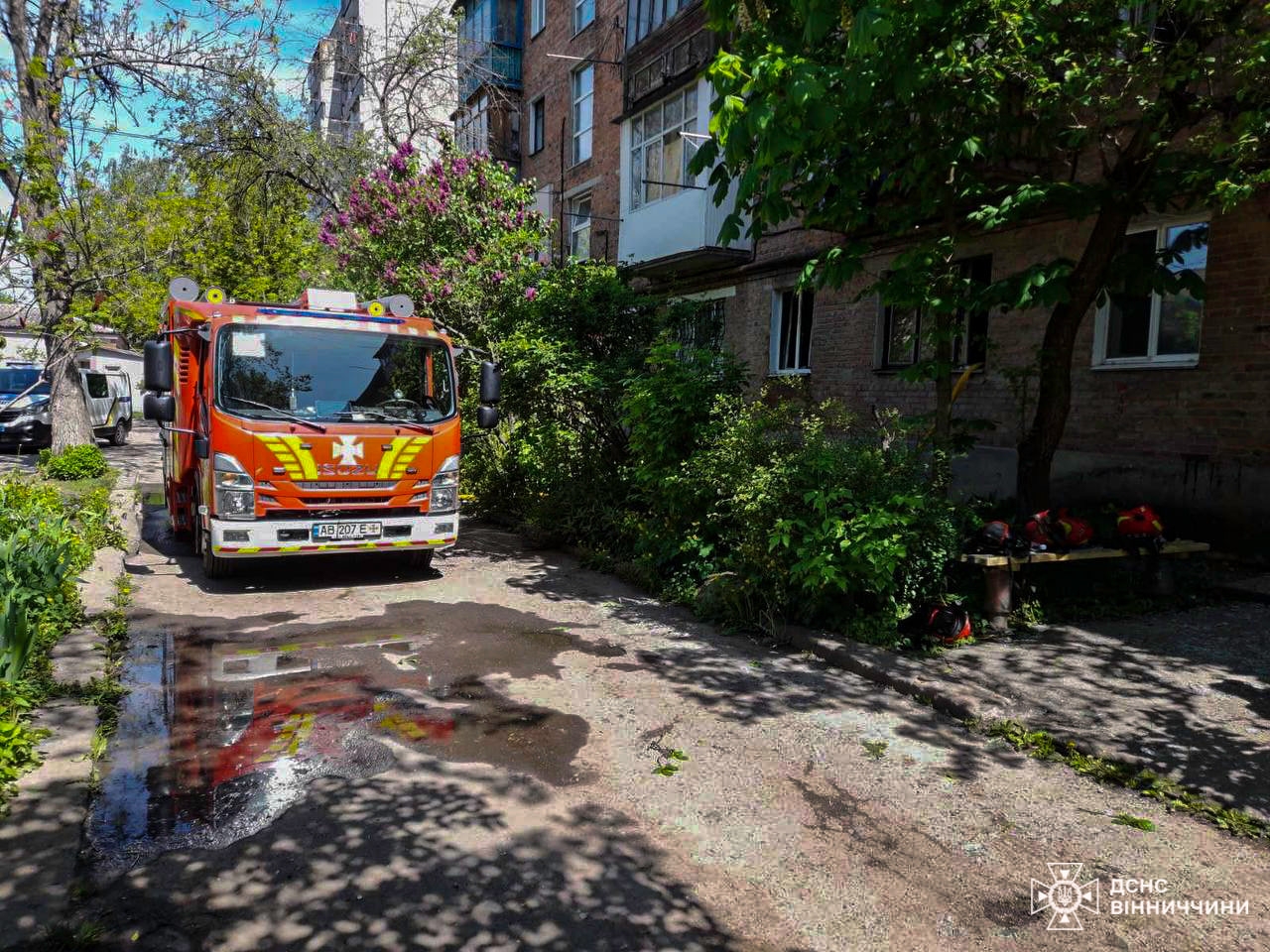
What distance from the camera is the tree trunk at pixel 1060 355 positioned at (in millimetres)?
7043

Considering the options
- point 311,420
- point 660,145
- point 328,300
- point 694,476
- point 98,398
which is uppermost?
point 660,145

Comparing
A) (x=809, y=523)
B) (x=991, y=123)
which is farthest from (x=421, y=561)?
(x=991, y=123)

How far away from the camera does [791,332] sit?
1551cm

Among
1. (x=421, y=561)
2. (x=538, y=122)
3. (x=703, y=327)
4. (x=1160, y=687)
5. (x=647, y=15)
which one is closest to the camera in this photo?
(x=1160, y=687)

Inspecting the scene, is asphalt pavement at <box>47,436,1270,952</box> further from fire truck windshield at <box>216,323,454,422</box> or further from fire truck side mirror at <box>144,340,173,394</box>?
fire truck side mirror at <box>144,340,173,394</box>

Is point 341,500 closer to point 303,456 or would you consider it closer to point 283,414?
point 303,456

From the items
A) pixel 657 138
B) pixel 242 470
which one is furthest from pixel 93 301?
pixel 657 138

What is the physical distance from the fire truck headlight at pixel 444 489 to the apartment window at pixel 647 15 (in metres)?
12.6

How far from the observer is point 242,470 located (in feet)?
23.2

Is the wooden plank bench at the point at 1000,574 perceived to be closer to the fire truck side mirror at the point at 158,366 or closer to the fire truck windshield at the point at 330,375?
the fire truck windshield at the point at 330,375

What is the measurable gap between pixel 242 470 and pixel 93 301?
7.40m

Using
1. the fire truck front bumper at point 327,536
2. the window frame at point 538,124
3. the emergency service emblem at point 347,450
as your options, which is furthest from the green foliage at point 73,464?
the window frame at point 538,124

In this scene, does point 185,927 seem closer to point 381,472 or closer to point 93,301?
point 381,472

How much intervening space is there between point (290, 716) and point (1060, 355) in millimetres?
6624
